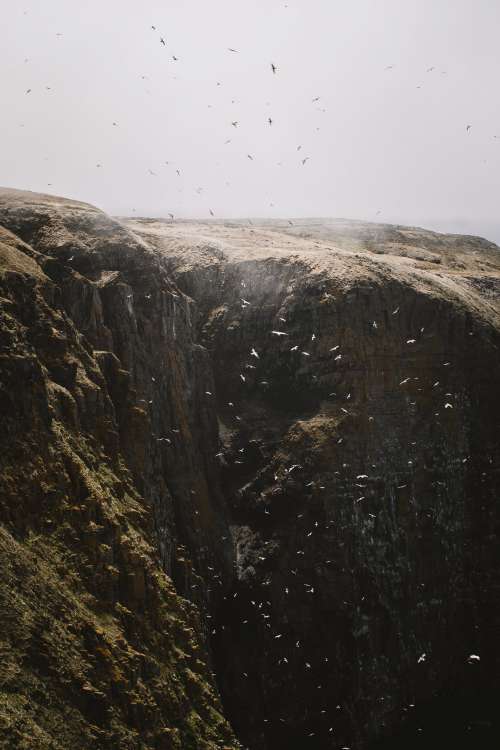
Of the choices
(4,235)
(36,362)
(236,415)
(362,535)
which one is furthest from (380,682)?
(4,235)

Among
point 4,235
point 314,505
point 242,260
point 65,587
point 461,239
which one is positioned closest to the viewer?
point 65,587

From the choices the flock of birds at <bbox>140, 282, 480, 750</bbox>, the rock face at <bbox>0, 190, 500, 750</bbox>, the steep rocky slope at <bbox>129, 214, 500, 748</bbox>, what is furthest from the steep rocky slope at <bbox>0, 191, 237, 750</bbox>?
the steep rocky slope at <bbox>129, 214, 500, 748</bbox>

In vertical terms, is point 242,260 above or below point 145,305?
above

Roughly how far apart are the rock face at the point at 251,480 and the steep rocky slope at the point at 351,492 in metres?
0.08

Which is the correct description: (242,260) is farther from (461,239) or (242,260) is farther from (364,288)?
(461,239)

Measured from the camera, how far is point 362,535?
81.4 feet

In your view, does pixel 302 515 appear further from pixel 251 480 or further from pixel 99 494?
pixel 99 494

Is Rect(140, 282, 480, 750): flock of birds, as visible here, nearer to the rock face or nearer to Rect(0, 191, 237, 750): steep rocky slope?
the rock face

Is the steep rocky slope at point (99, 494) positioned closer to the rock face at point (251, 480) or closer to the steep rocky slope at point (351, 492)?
the rock face at point (251, 480)

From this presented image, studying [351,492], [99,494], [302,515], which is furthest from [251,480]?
[99,494]

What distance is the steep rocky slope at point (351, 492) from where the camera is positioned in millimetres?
22984

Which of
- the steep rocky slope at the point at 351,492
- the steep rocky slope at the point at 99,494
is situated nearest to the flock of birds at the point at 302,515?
the steep rocky slope at the point at 351,492

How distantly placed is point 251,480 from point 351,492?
3.66m

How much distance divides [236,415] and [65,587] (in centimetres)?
1360
